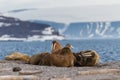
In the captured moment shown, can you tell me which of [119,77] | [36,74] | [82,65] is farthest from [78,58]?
[119,77]

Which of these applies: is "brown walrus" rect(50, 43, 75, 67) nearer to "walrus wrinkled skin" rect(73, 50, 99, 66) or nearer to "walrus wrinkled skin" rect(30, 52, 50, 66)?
"walrus wrinkled skin" rect(30, 52, 50, 66)

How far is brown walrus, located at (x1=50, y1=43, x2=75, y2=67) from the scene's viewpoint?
23.7 m

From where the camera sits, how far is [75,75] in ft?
62.9

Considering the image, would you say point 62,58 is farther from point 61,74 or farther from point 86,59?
point 61,74

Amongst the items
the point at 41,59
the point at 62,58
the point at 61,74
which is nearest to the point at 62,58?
the point at 62,58

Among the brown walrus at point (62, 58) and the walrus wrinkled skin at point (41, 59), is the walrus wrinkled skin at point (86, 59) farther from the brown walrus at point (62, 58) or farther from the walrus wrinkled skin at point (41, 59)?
the walrus wrinkled skin at point (41, 59)

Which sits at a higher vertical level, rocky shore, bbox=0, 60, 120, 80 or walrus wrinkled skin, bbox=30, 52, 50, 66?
rocky shore, bbox=0, 60, 120, 80

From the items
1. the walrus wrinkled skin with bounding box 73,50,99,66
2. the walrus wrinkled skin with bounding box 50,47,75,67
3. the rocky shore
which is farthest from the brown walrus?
the rocky shore

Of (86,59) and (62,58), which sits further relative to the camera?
(86,59)

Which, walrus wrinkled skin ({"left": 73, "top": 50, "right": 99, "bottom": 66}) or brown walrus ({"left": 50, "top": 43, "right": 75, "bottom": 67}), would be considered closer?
brown walrus ({"left": 50, "top": 43, "right": 75, "bottom": 67})

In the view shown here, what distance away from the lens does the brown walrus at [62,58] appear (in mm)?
23703

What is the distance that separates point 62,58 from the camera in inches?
933

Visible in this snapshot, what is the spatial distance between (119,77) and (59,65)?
21.1 ft

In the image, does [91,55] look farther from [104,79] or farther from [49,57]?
[104,79]
